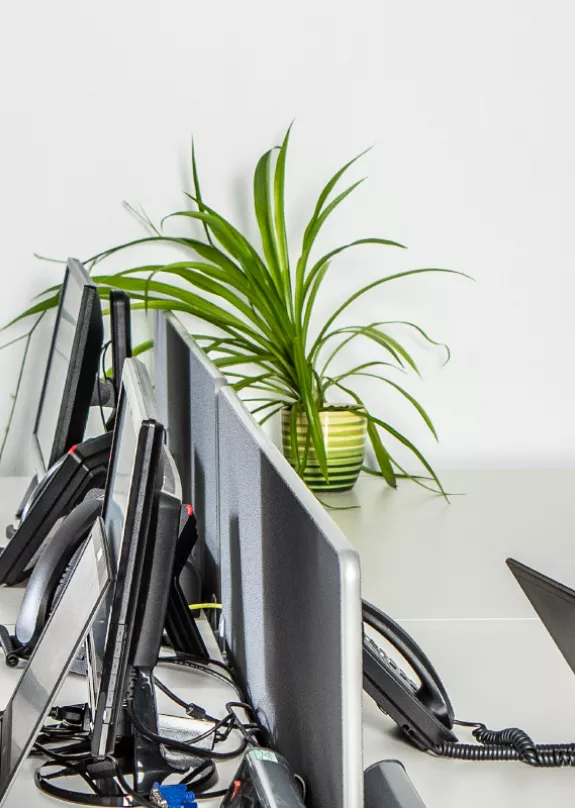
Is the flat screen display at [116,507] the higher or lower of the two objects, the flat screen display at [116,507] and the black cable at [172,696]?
the higher

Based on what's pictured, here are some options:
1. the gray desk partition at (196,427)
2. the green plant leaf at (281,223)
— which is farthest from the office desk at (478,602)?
the green plant leaf at (281,223)

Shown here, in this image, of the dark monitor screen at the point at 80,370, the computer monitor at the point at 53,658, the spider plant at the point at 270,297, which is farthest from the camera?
the spider plant at the point at 270,297

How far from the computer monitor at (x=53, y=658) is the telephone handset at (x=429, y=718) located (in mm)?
277

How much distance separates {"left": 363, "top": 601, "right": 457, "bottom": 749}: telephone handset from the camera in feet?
3.08

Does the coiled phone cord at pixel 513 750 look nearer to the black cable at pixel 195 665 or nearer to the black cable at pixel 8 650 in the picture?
the black cable at pixel 195 665

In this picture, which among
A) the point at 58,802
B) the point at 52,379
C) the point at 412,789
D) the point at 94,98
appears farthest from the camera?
the point at 94,98

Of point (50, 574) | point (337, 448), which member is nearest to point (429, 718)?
point (50, 574)

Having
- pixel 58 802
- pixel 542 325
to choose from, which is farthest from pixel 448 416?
pixel 58 802

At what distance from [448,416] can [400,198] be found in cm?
57

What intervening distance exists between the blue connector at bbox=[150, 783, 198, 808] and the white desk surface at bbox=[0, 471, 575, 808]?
0.08 meters

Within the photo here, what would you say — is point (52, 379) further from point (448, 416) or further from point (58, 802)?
point (448, 416)

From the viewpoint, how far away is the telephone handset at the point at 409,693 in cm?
94

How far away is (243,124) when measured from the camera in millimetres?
2369

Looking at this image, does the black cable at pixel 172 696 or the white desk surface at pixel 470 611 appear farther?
the black cable at pixel 172 696
